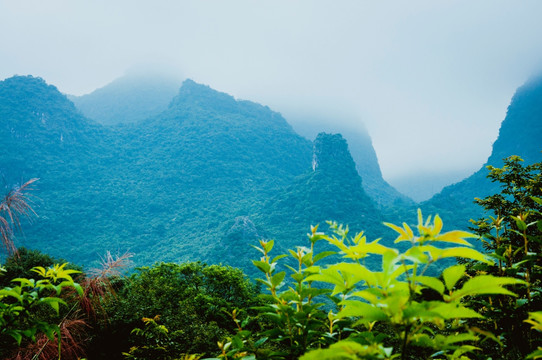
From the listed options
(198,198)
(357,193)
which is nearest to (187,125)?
(198,198)

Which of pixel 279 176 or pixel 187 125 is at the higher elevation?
pixel 187 125

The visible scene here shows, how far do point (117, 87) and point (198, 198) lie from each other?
72301mm

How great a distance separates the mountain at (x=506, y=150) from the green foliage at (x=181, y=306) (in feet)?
183

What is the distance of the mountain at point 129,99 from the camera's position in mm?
97812

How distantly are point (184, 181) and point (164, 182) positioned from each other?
4695mm

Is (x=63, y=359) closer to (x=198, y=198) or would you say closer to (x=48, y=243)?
(x=48, y=243)

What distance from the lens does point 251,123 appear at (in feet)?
305

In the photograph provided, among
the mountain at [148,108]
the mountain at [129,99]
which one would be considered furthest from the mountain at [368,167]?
the mountain at [129,99]

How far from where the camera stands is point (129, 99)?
104 metres

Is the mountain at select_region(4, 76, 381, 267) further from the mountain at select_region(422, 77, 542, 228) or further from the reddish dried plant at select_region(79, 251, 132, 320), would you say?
the reddish dried plant at select_region(79, 251, 132, 320)

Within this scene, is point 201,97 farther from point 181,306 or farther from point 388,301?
point 388,301

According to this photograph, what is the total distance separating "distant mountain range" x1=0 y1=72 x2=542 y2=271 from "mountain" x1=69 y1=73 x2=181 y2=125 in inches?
678

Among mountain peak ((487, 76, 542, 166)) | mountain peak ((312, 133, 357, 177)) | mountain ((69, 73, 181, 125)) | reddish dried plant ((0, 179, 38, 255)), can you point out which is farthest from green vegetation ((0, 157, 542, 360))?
mountain ((69, 73, 181, 125))

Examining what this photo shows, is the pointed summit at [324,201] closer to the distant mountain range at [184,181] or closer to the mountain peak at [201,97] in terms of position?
the distant mountain range at [184,181]
